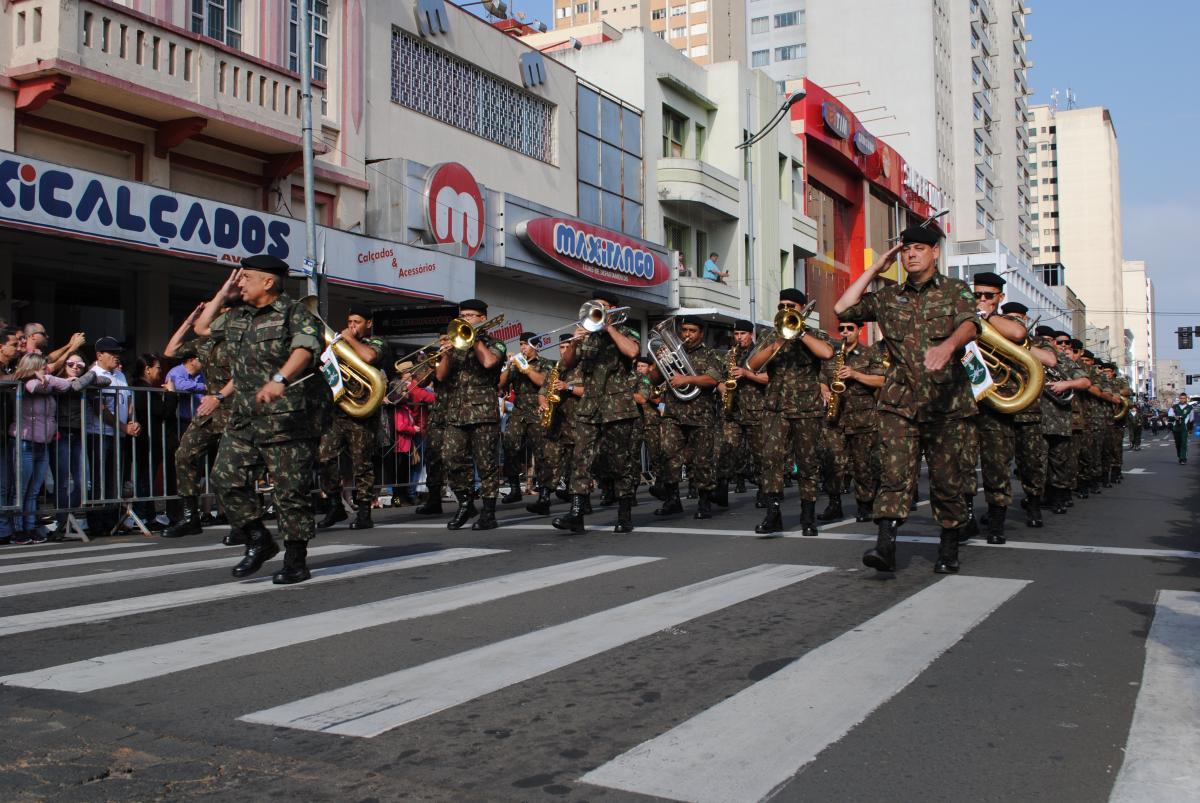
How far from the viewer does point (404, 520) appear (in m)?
11.6

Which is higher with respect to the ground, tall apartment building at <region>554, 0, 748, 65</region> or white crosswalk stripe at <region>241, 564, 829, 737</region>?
tall apartment building at <region>554, 0, 748, 65</region>

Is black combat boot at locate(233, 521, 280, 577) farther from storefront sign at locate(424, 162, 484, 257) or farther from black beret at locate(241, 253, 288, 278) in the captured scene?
storefront sign at locate(424, 162, 484, 257)

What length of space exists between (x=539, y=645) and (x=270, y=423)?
2695mm

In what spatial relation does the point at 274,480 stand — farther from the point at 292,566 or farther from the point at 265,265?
the point at 265,265

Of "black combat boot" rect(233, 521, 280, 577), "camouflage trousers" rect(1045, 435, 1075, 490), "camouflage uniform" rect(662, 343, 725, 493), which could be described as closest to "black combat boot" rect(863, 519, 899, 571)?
"black combat boot" rect(233, 521, 280, 577)

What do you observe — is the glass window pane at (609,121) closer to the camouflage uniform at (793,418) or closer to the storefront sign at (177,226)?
the storefront sign at (177,226)

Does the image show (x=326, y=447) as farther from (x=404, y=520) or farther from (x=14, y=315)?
(x=14, y=315)

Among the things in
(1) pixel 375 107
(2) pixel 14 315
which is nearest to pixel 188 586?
(2) pixel 14 315

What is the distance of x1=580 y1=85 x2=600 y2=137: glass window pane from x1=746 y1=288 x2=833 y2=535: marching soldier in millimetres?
20968

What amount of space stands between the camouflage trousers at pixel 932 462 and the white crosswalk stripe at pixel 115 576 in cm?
414

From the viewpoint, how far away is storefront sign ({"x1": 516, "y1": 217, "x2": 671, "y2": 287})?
83.1ft

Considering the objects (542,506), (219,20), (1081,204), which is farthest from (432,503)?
(1081,204)

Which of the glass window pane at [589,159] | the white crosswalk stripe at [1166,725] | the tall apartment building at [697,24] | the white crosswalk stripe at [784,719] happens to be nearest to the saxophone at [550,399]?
the white crosswalk stripe at [784,719]

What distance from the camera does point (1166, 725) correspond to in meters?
3.66
